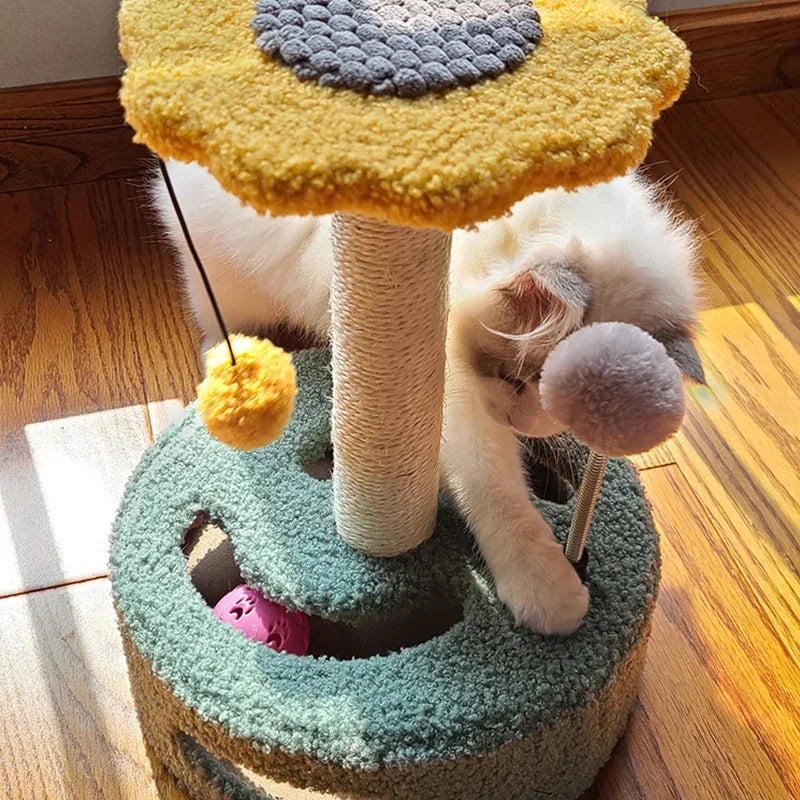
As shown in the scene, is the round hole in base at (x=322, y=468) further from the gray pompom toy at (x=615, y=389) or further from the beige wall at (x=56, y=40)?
the beige wall at (x=56, y=40)

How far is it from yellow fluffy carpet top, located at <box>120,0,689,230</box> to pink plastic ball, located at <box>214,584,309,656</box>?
0.50 m

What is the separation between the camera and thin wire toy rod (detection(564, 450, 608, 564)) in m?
0.83

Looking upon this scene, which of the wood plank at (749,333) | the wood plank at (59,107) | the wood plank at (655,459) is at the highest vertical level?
the wood plank at (59,107)

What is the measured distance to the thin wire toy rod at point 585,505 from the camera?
2.72 ft

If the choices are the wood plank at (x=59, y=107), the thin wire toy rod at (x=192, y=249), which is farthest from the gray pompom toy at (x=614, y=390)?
the wood plank at (x=59, y=107)

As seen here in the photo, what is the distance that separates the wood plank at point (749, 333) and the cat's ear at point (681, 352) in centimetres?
38

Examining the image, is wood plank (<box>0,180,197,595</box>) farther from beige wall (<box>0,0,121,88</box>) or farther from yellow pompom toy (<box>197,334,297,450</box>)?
yellow pompom toy (<box>197,334,297,450</box>)

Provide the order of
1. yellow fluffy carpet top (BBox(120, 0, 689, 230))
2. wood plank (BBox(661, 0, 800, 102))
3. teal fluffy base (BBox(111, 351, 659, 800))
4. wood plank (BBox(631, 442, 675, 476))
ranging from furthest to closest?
wood plank (BBox(661, 0, 800, 102))
wood plank (BBox(631, 442, 675, 476))
teal fluffy base (BBox(111, 351, 659, 800))
yellow fluffy carpet top (BBox(120, 0, 689, 230))

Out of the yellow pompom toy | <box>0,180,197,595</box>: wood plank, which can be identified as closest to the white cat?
the yellow pompom toy

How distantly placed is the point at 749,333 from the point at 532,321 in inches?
28.5

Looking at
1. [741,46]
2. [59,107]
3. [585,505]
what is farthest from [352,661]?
[741,46]

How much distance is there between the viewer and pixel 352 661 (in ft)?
2.92

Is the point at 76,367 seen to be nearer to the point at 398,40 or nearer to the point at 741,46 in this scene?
the point at 398,40

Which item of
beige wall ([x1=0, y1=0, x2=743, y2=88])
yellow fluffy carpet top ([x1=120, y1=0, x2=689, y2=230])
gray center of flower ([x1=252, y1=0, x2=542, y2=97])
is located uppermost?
gray center of flower ([x1=252, y1=0, x2=542, y2=97])
